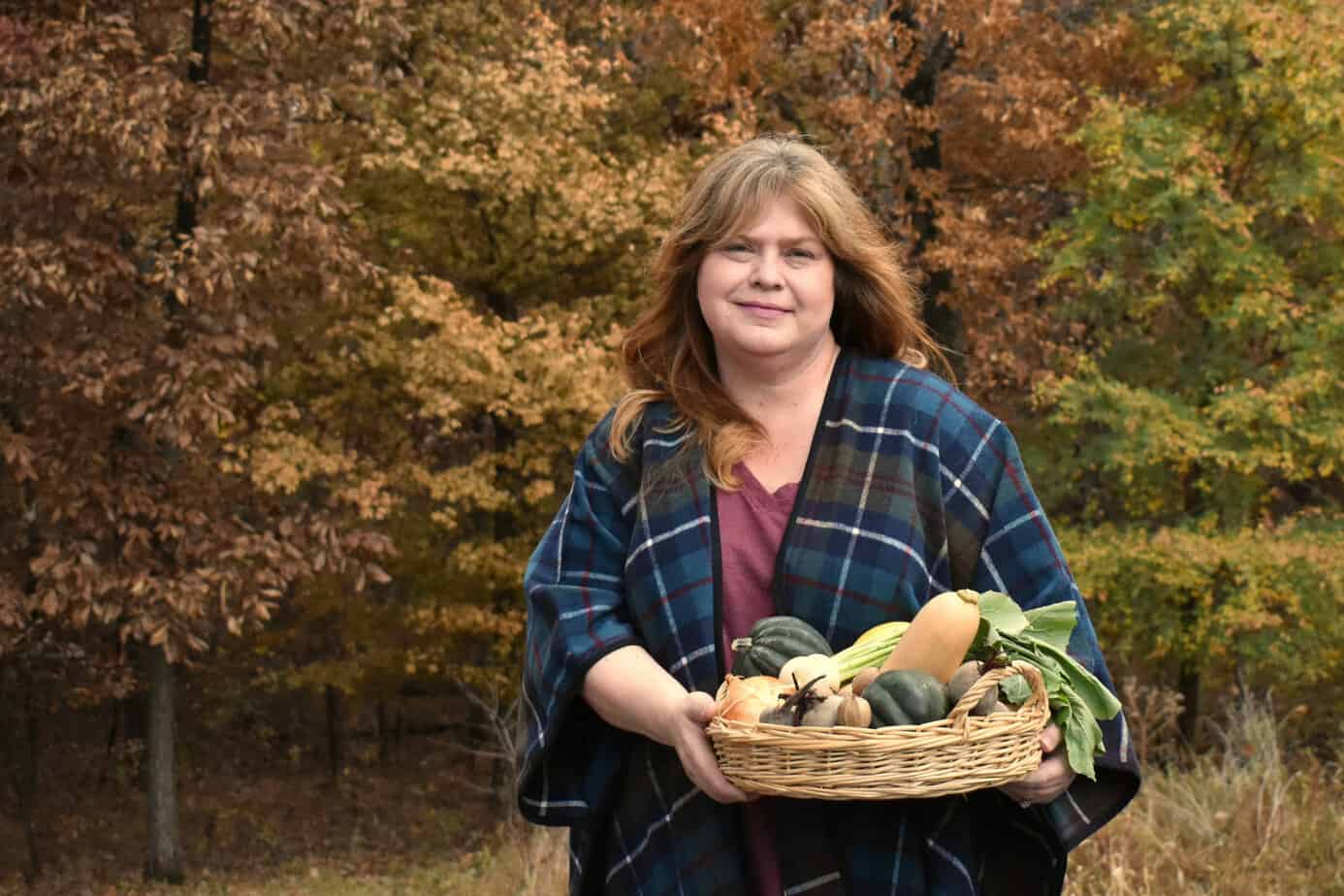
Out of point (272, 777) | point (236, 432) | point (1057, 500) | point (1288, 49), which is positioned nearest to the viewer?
point (1288, 49)

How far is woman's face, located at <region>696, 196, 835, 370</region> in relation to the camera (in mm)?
2334

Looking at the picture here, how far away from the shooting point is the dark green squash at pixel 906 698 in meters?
1.94

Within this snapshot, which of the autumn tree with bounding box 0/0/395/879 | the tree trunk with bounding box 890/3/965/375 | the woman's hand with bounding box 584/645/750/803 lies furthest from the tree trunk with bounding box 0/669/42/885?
the woman's hand with bounding box 584/645/750/803

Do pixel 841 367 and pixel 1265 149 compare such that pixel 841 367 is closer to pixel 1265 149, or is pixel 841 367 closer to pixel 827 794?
pixel 827 794

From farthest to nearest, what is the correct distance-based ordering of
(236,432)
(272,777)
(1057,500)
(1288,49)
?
1. (272,777)
2. (1057,500)
3. (236,432)
4. (1288,49)

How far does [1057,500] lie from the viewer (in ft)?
46.7

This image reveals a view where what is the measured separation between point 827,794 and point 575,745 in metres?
0.67

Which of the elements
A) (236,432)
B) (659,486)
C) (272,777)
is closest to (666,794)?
(659,486)

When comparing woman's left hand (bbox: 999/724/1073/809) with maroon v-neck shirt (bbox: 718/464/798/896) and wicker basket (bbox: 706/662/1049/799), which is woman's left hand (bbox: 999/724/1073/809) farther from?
maroon v-neck shirt (bbox: 718/464/798/896)

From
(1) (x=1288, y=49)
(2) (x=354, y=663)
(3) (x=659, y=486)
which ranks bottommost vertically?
(2) (x=354, y=663)

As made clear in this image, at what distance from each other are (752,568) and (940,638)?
1.31ft

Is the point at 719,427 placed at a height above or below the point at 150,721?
above

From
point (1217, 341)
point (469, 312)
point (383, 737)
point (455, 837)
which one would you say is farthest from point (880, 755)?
point (383, 737)

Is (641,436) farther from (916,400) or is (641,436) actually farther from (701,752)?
(701,752)
